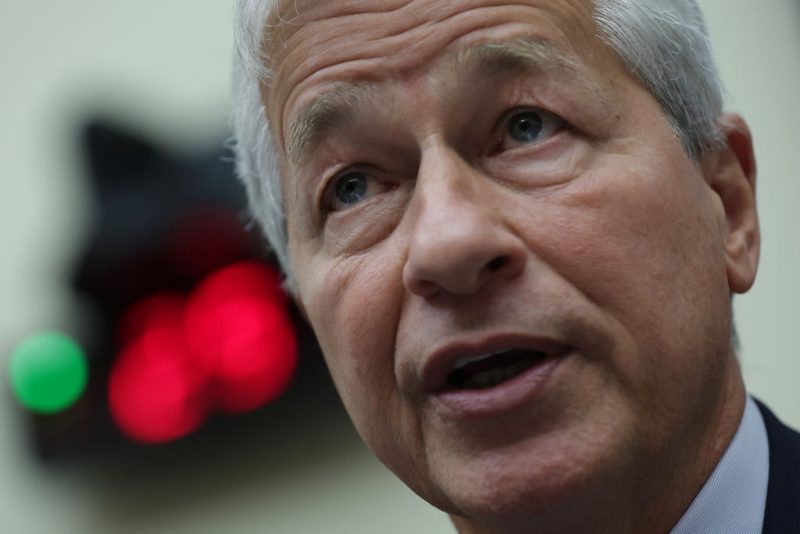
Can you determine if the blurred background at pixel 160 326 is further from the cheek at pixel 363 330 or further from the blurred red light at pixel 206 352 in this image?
the cheek at pixel 363 330

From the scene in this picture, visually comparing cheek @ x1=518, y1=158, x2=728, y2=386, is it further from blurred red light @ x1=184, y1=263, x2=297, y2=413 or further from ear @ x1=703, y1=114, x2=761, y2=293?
blurred red light @ x1=184, y1=263, x2=297, y2=413

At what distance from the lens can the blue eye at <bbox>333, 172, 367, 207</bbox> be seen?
5.33 feet

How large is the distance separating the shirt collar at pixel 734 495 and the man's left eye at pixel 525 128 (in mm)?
552

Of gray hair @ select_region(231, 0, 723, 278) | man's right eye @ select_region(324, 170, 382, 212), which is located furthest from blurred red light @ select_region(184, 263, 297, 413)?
man's right eye @ select_region(324, 170, 382, 212)

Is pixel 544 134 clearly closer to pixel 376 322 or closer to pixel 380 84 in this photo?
pixel 380 84

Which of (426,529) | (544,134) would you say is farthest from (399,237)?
(426,529)

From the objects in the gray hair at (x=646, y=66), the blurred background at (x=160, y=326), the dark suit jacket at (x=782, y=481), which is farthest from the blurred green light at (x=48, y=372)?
the dark suit jacket at (x=782, y=481)

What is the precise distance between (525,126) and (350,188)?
312 mm

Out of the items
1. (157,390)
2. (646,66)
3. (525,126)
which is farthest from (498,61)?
(157,390)

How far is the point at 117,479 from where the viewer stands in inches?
163

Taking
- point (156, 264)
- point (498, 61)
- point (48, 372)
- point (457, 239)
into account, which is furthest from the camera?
point (48, 372)

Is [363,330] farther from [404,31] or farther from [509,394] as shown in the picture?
[404,31]

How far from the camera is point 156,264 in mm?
4012

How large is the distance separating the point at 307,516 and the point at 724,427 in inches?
108
